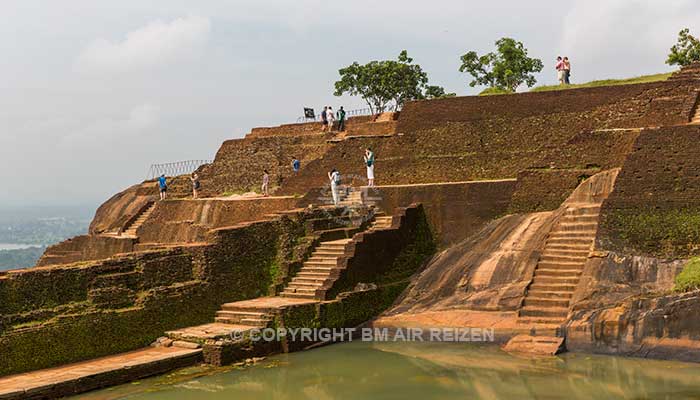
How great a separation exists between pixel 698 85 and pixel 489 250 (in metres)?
6.26

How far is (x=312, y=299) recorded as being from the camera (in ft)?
51.0

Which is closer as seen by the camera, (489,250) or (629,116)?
(489,250)

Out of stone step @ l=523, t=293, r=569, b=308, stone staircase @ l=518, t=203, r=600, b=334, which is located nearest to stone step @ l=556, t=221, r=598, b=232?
stone staircase @ l=518, t=203, r=600, b=334

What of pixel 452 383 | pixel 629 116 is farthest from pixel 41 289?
pixel 629 116

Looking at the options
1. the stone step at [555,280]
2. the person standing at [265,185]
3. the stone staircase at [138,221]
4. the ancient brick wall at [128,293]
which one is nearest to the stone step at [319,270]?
the ancient brick wall at [128,293]

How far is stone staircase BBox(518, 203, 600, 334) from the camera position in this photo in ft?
45.6

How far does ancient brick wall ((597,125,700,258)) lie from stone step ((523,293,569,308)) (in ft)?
4.16

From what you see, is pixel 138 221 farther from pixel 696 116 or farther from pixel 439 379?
pixel 696 116

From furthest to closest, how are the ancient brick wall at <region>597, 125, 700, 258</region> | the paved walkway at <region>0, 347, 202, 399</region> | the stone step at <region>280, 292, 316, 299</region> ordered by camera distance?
the stone step at <region>280, 292, 316, 299</region> → the ancient brick wall at <region>597, 125, 700, 258</region> → the paved walkway at <region>0, 347, 202, 399</region>

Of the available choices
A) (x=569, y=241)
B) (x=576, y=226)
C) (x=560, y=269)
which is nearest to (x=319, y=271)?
(x=560, y=269)

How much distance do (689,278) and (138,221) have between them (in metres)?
17.1

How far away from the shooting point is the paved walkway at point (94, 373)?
11.5m

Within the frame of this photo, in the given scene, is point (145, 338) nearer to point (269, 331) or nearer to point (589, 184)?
point (269, 331)

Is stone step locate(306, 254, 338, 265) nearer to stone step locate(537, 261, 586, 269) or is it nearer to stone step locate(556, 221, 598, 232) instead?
stone step locate(537, 261, 586, 269)
